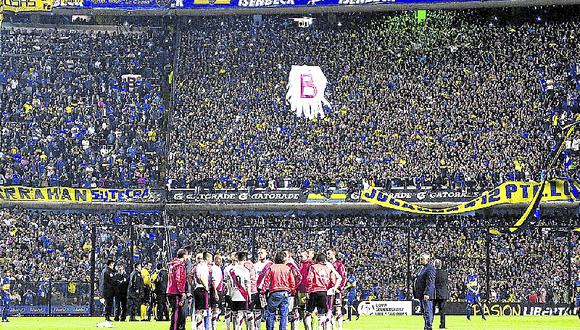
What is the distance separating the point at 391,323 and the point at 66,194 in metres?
17.2

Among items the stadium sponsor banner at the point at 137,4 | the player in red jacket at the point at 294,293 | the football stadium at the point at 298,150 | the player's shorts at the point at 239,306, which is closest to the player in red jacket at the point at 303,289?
the player in red jacket at the point at 294,293

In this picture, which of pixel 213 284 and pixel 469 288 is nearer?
pixel 213 284

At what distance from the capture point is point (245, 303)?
21.8m

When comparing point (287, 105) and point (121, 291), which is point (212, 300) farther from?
point (287, 105)

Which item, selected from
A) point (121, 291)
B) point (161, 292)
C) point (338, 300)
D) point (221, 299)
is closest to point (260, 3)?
point (121, 291)

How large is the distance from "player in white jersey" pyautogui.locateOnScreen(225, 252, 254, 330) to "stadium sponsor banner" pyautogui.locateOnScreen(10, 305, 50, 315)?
1417cm

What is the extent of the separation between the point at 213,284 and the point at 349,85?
2949 cm

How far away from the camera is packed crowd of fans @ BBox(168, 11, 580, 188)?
148 feet

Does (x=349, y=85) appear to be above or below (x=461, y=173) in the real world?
above

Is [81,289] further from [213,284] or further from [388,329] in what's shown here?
[213,284]

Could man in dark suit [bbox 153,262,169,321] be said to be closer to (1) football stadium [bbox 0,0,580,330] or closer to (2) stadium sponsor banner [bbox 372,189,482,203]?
(1) football stadium [bbox 0,0,580,330]

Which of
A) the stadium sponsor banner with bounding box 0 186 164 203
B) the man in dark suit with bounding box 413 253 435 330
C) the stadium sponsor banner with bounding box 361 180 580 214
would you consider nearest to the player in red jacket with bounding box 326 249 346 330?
the man in dark suit with bounding box 413 253 435 330

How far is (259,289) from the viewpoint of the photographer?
21.9m

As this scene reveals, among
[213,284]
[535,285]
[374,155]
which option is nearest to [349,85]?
[374,155]
